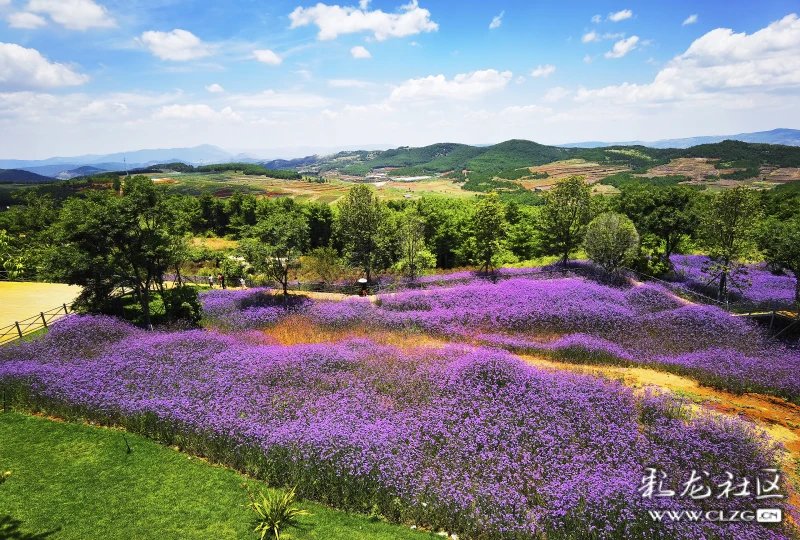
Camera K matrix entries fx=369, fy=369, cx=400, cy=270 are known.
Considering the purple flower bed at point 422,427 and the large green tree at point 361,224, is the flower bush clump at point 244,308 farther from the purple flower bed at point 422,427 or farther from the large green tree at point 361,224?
the large green tree at point 361,224

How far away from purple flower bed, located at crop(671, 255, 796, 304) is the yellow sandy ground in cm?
4537

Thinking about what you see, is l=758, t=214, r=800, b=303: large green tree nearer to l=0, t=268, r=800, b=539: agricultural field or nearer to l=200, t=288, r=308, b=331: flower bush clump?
l=0, t=268, r=800, b=539: agricultural field

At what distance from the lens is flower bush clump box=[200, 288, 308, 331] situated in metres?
22.8

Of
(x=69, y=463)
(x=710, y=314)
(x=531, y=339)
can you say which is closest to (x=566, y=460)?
(x=531, y=339)

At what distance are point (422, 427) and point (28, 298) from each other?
3075cm

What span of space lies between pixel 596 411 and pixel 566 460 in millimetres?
2607

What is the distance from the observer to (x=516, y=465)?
34.7 feet

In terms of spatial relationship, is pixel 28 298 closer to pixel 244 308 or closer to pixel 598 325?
pixel 244 308

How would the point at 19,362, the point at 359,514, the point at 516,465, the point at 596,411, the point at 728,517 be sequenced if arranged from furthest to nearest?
1. the point at 19,362
2. the point at 596,411
3. the point at 516,465
4. the point at 359,514
5. the point at 728,517

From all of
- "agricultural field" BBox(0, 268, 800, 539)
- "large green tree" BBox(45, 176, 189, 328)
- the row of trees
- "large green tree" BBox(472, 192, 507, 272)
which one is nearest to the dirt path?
"agricultural field" BBox(0, 268, 800, 539)

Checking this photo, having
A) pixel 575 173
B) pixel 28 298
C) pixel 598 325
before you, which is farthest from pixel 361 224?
pixel 575 173

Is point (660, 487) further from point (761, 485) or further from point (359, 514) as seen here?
→ point (359, 514)

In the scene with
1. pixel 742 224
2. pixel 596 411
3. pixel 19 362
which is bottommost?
pixel 596 411

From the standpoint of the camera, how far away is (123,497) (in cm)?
980
